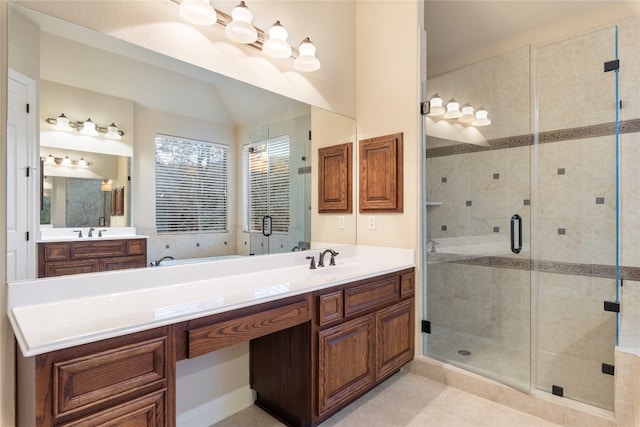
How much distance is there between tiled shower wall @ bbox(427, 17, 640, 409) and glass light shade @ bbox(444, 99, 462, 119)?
0.05 m

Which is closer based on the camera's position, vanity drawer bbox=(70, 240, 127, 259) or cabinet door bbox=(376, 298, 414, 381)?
vanity drawer bbox=(70, 240, 127, 259)

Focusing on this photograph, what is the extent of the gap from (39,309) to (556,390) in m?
2.81

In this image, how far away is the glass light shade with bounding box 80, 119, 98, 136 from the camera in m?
1.49

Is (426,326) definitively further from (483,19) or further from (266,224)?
(483,19)

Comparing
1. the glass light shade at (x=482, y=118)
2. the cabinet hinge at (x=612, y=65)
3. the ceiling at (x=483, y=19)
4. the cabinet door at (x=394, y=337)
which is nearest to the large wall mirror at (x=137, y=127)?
the cabinet door at (x=394, y=337)

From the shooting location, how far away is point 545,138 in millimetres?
2688

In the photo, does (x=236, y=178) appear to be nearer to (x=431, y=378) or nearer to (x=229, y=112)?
(x=229, y=112)

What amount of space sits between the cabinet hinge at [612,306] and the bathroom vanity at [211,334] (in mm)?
1256

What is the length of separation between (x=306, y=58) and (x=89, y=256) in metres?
1.77

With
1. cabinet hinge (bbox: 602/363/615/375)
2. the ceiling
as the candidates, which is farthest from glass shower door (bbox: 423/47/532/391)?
the ceiling

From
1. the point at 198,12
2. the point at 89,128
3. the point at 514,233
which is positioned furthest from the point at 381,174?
the point at 89,128

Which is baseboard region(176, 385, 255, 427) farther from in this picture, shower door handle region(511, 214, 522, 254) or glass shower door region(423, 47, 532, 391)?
shower door handle region(511, 214, 522, 254)

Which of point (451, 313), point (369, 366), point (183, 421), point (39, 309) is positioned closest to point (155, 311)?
point (39, 309)

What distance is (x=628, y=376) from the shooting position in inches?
70.5
